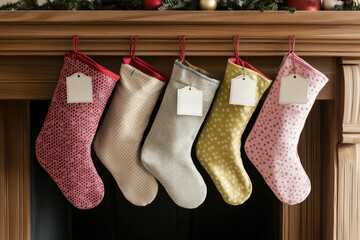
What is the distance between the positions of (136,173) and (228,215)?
0.57 m

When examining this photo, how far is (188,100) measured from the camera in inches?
50.2

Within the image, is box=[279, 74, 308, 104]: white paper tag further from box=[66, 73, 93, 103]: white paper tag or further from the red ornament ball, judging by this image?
box=[66, 73, 93, 103]: white paper tag

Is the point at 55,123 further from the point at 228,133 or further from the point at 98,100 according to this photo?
the point at 228,133

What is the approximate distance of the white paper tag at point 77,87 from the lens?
127 centimetres

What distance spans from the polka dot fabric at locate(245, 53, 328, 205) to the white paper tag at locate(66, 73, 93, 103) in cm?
58

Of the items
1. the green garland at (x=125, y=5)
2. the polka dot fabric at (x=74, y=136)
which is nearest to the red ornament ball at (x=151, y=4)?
the green garland at (x=125, y=5)

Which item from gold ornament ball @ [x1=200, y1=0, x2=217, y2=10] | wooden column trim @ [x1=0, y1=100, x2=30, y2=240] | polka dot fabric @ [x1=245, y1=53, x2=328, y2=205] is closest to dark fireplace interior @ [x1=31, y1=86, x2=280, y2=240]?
wooden column trim @ [x1=0, y1=100, x2=30, y2=240]

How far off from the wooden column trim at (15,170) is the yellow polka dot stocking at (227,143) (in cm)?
65

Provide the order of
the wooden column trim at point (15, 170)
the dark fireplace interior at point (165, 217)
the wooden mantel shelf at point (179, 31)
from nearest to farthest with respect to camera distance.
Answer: the wooden mantel shelf at point (179, 31) → the wooden column trim at point (15, 170) → the dark fireplace interior at point (165, 217)

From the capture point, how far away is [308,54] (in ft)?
4.25

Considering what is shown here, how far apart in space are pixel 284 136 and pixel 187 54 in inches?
16.5

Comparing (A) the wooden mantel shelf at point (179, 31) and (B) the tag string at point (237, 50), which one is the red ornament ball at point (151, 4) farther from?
(B) the tag string at point (237, 50)

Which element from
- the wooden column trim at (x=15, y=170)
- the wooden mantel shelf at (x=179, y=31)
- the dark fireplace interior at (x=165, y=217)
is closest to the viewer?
the wooden mantel shelf at (x=179, y=31)

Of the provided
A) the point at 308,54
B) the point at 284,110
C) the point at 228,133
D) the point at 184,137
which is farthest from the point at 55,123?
the point at 308,54
